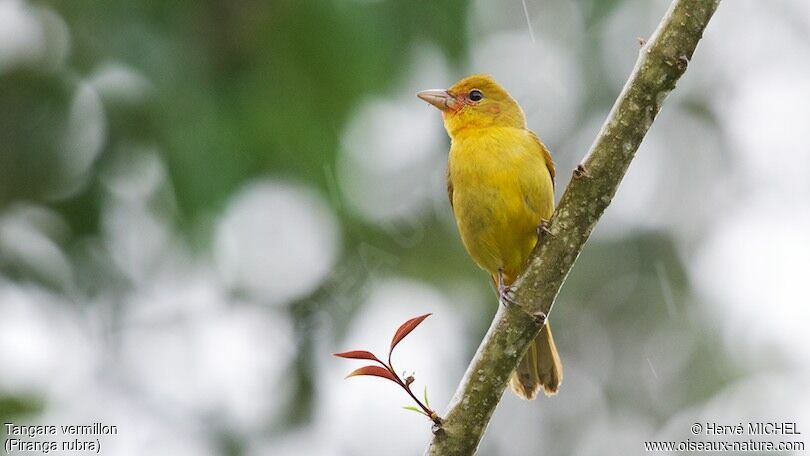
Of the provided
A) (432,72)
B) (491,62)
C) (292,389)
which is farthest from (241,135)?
(491,62)

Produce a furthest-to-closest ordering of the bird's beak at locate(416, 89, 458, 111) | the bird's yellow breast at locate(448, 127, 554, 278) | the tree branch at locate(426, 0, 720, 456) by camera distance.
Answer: the bird's beak at locate(416, 89, 458, 111) → the bird's yellow breast at locate(448, 127, 554, 278) → the tree branch at locate(426, 0, 720, 456)

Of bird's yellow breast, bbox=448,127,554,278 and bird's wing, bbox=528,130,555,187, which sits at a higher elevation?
bird's wing, bbox=528,130,555,187

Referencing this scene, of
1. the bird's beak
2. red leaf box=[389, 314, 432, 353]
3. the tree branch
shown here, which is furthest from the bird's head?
red leaf box=[389, 314, 432, 353]

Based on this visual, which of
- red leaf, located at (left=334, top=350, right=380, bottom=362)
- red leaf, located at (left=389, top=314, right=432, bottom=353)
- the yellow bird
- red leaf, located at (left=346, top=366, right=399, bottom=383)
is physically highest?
the yellow bird

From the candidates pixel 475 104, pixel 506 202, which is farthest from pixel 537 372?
pixel 475 104

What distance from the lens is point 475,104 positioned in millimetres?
4363

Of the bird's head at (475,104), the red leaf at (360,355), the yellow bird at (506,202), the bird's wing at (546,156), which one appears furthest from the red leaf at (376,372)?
the bird's head at (475,104)

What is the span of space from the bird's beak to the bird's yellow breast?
13.5 inches

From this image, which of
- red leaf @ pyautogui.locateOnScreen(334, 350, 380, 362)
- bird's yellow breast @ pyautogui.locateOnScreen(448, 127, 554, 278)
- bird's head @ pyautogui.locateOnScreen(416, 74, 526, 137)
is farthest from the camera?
bird's head @ pyautogui.locateOnScreen(416, 74, 526, 137)

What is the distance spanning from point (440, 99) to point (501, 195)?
0.75 meters

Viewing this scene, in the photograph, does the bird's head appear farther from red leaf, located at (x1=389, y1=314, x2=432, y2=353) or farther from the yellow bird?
red leaf, located at (x1=389, y1=314, x2=432, y2=353)

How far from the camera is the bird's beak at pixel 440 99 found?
14.5ft

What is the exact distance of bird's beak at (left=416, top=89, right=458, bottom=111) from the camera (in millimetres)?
4422

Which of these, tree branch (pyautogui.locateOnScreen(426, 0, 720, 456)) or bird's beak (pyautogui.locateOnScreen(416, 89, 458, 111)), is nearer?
tree branch (pyautogui.locateOnScreen(426, 0, 720, 456))
